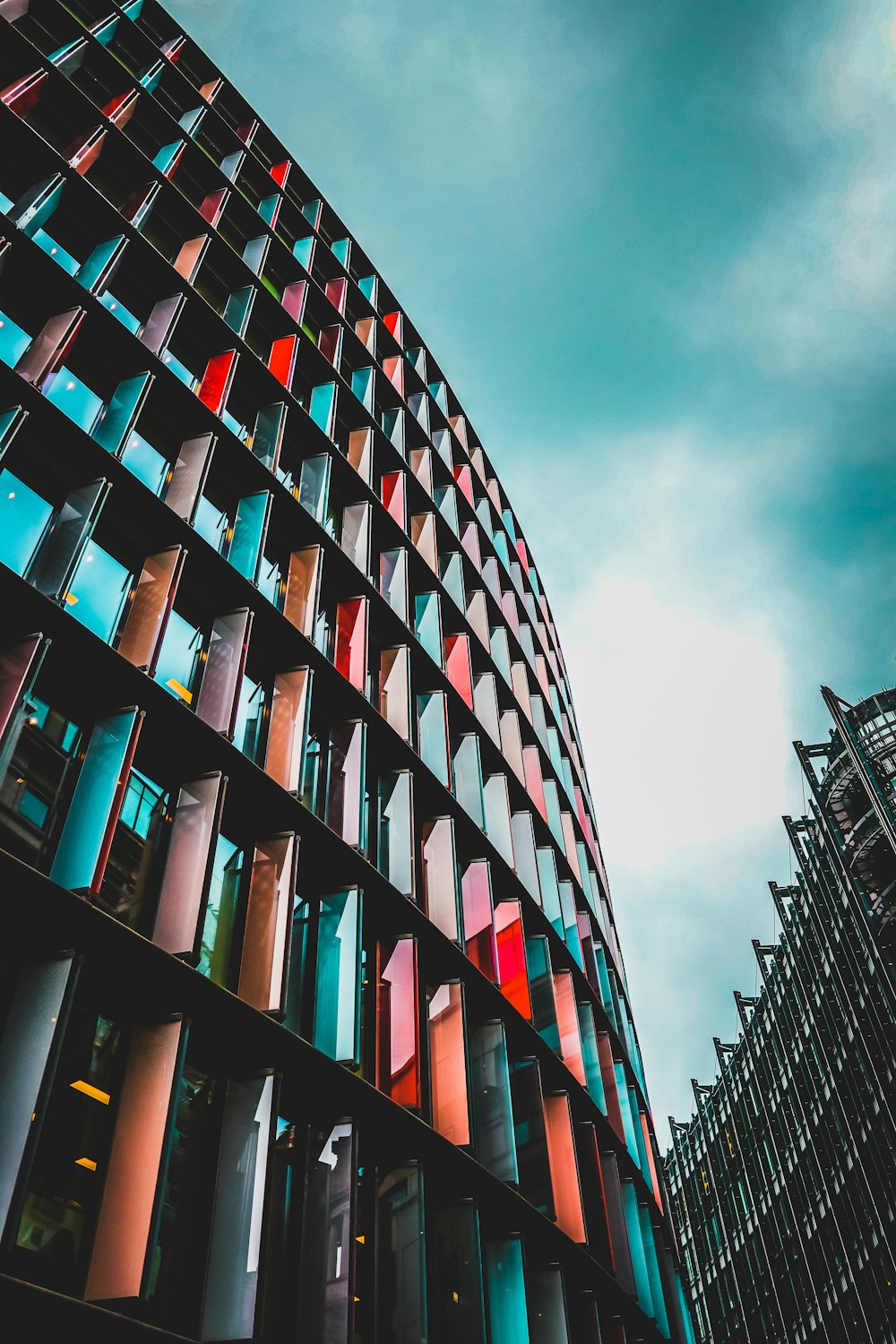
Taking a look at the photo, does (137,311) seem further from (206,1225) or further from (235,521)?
(206,1225)

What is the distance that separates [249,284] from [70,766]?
44.3 feet

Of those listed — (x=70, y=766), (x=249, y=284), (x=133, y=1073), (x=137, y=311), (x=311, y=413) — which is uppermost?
(x=249, y=284)

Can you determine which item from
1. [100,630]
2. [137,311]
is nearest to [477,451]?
[137,311]

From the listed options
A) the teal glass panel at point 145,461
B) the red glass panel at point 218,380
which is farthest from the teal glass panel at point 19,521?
the red glass panel at point 218,380

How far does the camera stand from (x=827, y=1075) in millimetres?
48094

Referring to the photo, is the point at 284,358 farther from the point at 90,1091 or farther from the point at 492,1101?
the point at 90,1091

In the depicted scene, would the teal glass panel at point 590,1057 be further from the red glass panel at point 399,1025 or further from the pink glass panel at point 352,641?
the pink glass panel at point 352,641

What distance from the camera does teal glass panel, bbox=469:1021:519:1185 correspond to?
524 inches

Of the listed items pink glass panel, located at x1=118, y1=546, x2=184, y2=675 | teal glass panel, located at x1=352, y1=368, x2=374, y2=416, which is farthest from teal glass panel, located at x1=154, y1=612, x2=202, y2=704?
teal glass panel, located at x1=352, y1=368, x2=374, y2=416

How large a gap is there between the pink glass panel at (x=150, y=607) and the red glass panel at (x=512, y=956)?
8.49m

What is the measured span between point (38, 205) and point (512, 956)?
1478cm

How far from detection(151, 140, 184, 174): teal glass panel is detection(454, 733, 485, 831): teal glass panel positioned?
45.0ft

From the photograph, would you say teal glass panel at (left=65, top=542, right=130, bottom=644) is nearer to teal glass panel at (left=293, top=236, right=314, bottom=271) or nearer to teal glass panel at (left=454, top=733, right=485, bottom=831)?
teal glass panel at (left=454, top=733, right=485, bottom=831)

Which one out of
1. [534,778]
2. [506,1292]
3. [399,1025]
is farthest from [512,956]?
[534,778]
